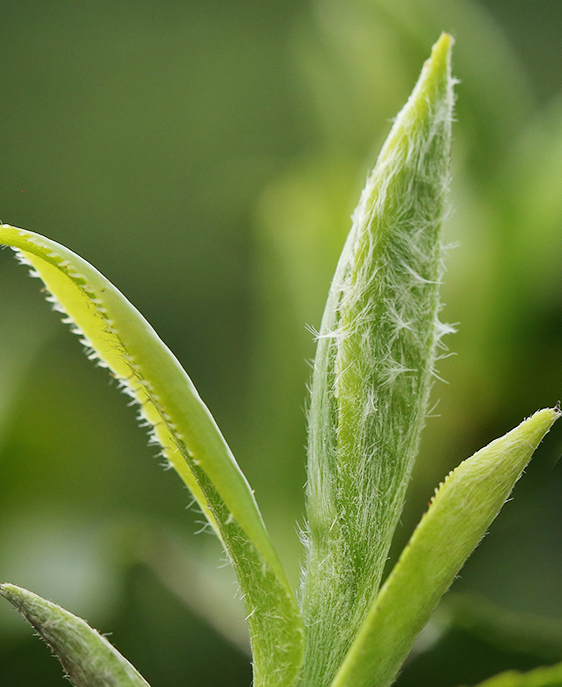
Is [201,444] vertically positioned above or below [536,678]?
above

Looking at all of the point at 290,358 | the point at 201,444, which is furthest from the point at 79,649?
the point at 290,358

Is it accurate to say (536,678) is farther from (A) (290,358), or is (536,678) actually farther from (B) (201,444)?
(A) (290,358)

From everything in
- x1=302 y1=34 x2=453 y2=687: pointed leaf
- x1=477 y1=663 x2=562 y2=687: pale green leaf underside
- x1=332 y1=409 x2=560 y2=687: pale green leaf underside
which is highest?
x1=302 y1=34 x2=453 y2=687: pointed leaf

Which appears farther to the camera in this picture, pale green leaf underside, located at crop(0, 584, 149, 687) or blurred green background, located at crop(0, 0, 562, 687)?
blurred green background, located at crop(0, 0, 562, 687)

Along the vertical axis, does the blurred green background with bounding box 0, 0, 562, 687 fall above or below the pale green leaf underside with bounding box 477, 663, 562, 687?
above

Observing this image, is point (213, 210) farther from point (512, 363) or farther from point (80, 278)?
point (80, 278)

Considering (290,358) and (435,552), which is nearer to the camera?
(435,552)
